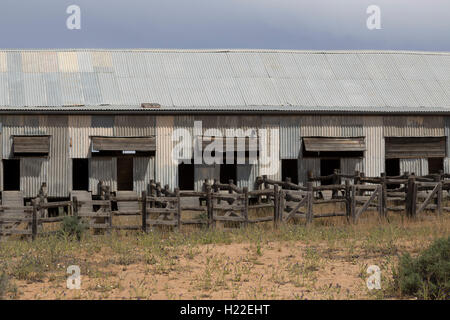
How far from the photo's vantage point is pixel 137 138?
2434 cm

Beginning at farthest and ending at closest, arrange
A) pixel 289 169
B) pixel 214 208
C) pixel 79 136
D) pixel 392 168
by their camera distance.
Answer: pixel 289 169
pixel 392 168
pixel 79 136
pixel 214 208

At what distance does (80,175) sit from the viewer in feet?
100

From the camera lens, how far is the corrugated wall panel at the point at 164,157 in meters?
24.5

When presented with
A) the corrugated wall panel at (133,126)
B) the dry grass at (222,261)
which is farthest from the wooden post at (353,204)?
the corrugated wall panel at (133,126)

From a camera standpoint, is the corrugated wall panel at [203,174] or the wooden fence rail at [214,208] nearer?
the wooden fence rail at [214,208]

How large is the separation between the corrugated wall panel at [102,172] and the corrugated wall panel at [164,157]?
1753mm

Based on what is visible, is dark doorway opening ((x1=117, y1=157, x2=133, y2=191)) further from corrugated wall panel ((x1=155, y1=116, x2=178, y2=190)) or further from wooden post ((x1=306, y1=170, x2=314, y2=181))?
wooden post ((x1=306, y1=170, x2=314, y2=181))

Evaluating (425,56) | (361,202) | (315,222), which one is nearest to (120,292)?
(315,222)

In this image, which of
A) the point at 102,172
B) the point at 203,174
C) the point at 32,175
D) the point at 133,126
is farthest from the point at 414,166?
the point at 32,175

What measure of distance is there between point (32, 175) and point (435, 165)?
18.3m

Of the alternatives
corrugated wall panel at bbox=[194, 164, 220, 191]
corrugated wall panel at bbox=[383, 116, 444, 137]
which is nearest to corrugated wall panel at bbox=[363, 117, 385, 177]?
corrugated wall panel at bbox=[383, 116, 444, 137]

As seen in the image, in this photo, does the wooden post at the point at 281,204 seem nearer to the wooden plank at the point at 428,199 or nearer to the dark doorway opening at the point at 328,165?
the wooden plank at the point at 428,199

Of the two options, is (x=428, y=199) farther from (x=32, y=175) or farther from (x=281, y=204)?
(x=32, y=175)
